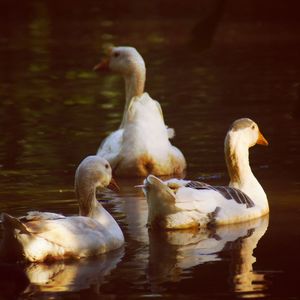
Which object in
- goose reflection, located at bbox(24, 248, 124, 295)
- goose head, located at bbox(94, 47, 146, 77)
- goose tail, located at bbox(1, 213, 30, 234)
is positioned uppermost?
goose head, located at bbox(94, 47, 146, 77)

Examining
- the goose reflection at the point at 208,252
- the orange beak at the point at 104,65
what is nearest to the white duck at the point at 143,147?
the orange beak at the point at 104,65

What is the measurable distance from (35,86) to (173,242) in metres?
11.5

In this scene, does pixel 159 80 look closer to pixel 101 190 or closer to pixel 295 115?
pixel 101 190

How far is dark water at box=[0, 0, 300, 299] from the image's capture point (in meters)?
9.99

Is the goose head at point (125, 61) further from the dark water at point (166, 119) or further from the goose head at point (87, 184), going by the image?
the goose head at point (87, 184)

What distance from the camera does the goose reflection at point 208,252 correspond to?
1002 cm

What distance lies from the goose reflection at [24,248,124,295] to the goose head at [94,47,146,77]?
588cm

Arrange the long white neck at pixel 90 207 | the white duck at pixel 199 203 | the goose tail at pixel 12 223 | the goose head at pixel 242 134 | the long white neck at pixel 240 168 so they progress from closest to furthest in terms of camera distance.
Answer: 1. the goose tail at pixel 12 223
2. the long white neck at pixel 90 207
3. the white duck at pixel 199 203
4. the long white neck at pixel 240 168
5. the goose head at pixel 242 134

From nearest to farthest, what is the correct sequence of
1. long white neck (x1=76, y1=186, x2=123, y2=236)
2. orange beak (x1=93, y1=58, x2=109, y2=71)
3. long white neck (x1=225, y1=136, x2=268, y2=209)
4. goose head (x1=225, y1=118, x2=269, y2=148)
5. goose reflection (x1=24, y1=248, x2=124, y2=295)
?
goose reflection (x1=24, y1=248, x2=124, y2=295)
long white neck (x1=76, y1=186, x2=123, y2=236)
long white neck (x1=225, y1=136, x2=268, y2=209)
goose head (x1=225, y1=118, x2=269, y2=148)
orange beak (x1=93, y1=58, x2=109, y2=71)


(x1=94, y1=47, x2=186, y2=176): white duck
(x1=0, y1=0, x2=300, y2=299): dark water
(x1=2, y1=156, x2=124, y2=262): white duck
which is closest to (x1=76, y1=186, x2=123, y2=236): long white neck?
(x1=2, y1=156, x2=124, y2=262): white duck

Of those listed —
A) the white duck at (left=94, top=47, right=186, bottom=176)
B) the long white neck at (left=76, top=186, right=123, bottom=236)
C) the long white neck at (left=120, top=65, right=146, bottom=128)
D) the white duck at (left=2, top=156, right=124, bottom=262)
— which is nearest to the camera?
the white duck at (left=2, top=156, right=124, bottom=262)

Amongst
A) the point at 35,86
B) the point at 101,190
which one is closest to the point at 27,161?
the point at 101,190

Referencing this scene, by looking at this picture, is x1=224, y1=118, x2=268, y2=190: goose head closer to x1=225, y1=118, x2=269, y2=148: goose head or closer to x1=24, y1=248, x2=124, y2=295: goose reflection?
x1=225, y1=118, x2=269, y2=148: goose head

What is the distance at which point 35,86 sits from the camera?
22.6 metres
